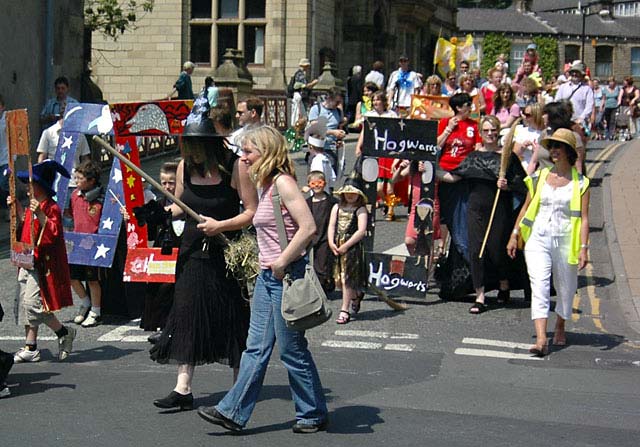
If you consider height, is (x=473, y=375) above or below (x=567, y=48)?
below

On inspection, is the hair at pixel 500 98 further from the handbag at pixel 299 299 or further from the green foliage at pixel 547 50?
the green foliage at pixel 547 50

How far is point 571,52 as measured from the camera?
10019 cm

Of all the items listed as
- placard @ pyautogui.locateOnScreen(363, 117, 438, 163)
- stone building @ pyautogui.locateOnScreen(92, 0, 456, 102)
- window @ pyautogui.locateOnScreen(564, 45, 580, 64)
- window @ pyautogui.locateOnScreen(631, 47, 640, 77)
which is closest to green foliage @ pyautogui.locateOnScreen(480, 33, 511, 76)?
window @ pyautogui.locateOnScreen(564, 45, 580, 64)

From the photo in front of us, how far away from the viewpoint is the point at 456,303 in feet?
39.4

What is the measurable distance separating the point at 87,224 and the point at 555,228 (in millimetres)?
4333

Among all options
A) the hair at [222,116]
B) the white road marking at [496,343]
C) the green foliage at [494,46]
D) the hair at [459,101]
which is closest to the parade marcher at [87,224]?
the hair at [222,116]

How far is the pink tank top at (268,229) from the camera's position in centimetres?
682

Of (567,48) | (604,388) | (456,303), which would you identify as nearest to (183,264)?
(604,388)

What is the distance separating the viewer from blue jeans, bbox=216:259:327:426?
6.89m

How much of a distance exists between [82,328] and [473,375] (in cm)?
374

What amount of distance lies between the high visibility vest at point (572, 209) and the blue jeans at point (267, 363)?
11.0 feet

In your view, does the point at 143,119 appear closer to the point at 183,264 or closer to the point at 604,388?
the point at 183,264

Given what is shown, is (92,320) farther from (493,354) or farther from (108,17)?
(108,17)

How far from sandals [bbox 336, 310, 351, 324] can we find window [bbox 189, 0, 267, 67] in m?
22.8
